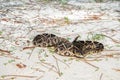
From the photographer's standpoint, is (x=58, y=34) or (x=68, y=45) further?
(x=58, y=34)

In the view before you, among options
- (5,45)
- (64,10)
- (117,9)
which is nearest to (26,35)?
(5,45)

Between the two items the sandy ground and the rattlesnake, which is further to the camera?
the rattlesnake

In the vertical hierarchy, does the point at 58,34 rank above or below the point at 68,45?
below

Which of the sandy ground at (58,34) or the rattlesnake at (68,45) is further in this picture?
the rattlesnake at (68,45)

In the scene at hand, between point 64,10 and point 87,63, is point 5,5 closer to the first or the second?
point 64,10
